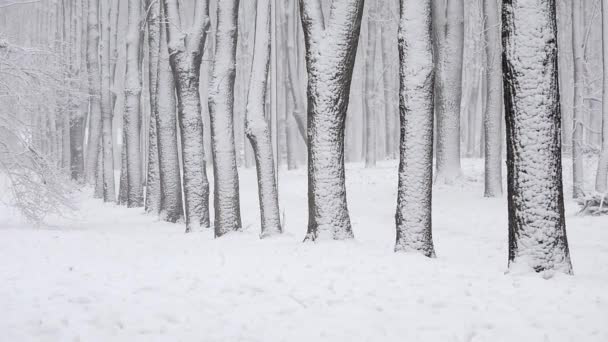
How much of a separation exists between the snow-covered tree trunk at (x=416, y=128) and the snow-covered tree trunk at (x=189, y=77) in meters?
4.97

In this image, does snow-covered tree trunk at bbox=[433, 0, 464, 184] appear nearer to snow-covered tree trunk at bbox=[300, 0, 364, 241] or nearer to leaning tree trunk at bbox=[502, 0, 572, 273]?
snow-covered tree trunk at bbox=[300, 0, 364, 241]

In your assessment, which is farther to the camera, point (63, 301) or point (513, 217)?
point (513, 217)

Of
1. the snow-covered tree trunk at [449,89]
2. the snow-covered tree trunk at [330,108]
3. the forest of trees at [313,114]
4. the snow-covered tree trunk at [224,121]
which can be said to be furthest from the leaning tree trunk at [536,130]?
the snow-covered tree trunk at [449,89]

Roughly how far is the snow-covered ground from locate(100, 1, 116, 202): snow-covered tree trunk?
31.9 ft

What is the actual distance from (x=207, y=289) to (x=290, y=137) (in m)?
20.4

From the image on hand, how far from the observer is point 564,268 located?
20.7 ft

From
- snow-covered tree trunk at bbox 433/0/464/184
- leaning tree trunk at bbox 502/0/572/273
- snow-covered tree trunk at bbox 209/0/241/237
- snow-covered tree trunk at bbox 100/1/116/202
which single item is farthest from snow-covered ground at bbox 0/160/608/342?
snow-covered tree trunk at bbox 100/1/116/202

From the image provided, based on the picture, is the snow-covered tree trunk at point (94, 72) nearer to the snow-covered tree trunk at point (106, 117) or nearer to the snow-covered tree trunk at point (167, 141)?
the snow-covered tree trunk at point (106, 117)

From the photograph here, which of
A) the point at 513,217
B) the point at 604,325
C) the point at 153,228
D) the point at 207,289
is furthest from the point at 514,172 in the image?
the point at 153,228

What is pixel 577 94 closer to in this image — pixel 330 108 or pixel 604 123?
pixel 604 123

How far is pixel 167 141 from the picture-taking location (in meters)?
13.1

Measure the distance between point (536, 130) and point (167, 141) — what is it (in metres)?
9.03

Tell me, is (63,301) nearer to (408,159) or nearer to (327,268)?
(327,268)

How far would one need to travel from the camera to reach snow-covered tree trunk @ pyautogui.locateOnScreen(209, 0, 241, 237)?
413 inches
